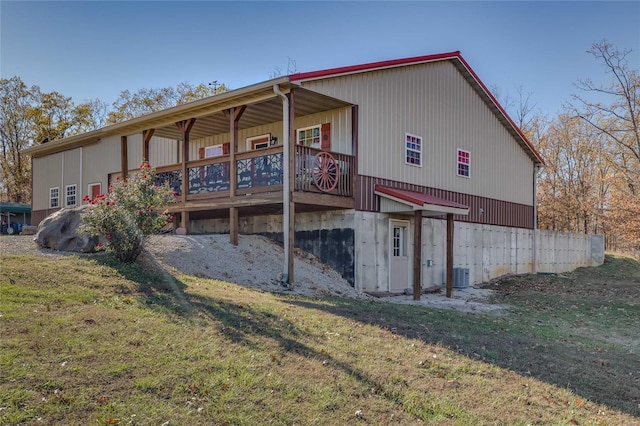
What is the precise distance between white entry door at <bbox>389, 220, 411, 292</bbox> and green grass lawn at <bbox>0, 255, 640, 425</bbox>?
5438 millimetres

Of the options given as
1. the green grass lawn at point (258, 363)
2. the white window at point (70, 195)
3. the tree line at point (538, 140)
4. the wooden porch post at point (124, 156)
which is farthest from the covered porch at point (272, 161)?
the tree line at point (538, 140)

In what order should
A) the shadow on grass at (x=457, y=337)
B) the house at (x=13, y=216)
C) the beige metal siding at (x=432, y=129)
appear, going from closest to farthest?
the shadow on grass at (x=457, y=337)
the beige metal siding at (x=432, y=129)
the house at (x=13, y=216)

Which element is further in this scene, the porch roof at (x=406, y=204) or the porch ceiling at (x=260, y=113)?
the porch ceiling at (x=260, y=113)

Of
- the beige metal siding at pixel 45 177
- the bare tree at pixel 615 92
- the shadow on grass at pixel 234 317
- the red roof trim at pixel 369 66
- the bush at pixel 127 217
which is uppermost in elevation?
the bare tree at pixel 615 92

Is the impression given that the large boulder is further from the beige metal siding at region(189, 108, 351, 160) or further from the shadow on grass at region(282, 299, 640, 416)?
the beige metal siding at region(189, 108, 351, 160)

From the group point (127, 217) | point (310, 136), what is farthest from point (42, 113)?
point (127, 217)

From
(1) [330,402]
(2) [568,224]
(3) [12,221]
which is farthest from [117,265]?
(2) [568,224]

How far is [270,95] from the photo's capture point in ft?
42.4

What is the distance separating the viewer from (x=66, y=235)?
451 inches

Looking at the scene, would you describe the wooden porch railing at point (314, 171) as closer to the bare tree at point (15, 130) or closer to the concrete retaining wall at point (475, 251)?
the concrete retaining wall at point (475, 251)

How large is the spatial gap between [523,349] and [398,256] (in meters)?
7.31

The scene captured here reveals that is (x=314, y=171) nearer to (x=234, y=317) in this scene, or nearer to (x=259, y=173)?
(x=259, y=173)

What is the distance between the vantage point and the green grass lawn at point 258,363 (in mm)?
4609

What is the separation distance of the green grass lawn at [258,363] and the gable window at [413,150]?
7527mm
